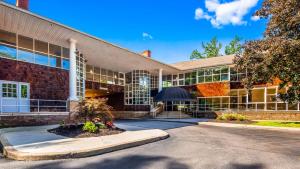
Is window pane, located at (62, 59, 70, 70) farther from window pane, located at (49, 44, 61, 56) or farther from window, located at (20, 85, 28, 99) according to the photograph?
window, located at (20, 85, 28, 99)

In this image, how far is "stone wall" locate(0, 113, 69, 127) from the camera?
43.9 ft

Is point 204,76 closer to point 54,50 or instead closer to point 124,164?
point 54,50

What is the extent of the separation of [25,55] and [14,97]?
3080 mm

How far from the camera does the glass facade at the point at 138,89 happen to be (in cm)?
2995

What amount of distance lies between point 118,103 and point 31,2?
18008mm

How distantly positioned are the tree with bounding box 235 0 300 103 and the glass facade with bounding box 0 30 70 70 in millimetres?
14885

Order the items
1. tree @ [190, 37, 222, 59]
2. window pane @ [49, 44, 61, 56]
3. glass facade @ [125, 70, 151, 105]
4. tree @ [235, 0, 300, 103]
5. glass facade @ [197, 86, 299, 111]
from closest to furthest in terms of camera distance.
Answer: tree @ [235, 0, 300, 103] < window pane @ [49, 44, 61, 56] < glass facade @ [197, 86, 299, 111] < glass facade @ [125, 70, 151, 105] < tree @ [190, 37, 222, 59]

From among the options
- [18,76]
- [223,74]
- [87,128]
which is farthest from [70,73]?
[223,74]

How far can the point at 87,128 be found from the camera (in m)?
10.9

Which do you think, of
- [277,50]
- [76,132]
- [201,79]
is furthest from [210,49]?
[76,132]

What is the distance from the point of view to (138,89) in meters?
30.0

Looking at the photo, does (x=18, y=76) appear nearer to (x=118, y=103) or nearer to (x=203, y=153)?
(x=203, y=153)

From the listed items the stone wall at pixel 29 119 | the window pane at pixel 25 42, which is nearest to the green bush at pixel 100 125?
the stone wall at pixel 29 119

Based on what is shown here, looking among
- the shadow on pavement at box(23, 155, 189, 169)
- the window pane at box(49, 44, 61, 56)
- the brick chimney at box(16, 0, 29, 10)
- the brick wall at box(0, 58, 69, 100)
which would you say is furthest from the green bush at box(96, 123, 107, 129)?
the brick chimney at box(16, 0, 29, 10)
